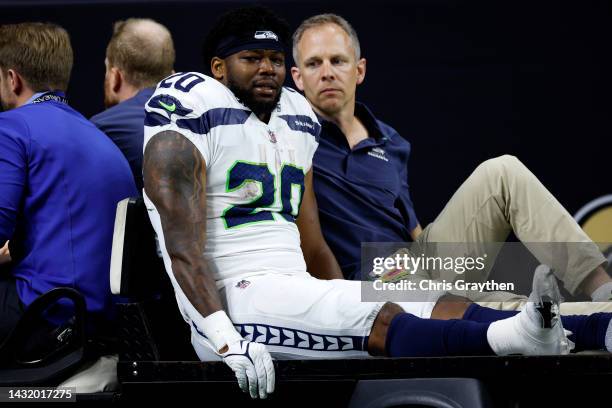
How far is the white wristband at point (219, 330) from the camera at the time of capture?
A: 9.91 ft

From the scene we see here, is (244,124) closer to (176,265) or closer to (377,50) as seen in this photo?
(176,265)

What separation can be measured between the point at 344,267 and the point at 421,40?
1.43m

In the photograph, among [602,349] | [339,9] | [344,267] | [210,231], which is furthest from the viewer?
[339,9]

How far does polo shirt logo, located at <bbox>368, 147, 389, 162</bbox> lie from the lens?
4.19 meters

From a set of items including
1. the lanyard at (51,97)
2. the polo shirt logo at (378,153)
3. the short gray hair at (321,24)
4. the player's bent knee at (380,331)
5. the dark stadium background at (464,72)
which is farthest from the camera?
the dark stadium background at (464,72)

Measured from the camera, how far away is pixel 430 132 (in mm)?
5043

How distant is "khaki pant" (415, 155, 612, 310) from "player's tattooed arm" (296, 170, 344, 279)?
41 centimetres

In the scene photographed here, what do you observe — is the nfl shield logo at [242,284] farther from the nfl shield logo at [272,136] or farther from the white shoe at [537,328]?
the white shoe at [537,328]

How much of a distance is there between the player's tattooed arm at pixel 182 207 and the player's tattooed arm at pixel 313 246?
1.92 feet

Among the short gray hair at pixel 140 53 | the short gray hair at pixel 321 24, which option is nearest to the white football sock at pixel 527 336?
the short gray hair at pixel 321 24

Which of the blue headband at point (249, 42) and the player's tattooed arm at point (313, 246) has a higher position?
the blue headband at point (249, 42)

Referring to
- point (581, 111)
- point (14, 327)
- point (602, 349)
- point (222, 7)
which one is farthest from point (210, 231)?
point (581, 111)

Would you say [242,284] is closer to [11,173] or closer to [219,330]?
[219,330]

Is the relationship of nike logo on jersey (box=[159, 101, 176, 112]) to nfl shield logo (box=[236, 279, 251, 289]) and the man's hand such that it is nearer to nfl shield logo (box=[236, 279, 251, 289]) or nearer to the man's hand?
nfl shield logo (box=[236, 279, 251, 289])
